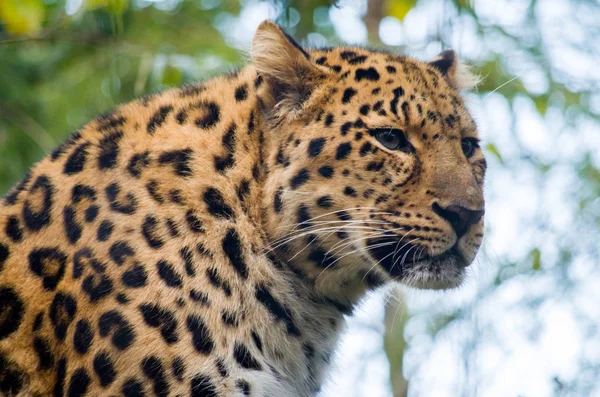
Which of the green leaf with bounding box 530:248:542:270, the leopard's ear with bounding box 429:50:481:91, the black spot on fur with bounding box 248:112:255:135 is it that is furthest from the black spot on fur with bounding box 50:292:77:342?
the green leaf with bounding box 530:248:542:270

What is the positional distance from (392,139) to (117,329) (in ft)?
7.80

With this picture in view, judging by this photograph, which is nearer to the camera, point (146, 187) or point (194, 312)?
point (194, 312)

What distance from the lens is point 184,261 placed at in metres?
5.68

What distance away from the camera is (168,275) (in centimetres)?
557

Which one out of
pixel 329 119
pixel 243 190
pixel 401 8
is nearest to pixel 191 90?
pixel 243 190

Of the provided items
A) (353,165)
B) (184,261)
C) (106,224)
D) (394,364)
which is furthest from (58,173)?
(394,364)

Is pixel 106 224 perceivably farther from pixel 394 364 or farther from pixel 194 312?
pixel 394 364

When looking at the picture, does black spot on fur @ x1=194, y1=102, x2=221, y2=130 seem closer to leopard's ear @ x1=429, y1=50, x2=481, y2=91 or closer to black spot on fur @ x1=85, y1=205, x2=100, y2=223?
black spot on fur @ x1=85, y1=205, x2=100, y2=223

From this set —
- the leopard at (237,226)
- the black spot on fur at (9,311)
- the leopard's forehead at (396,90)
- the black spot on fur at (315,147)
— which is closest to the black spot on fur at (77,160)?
the leopard at (237,226)

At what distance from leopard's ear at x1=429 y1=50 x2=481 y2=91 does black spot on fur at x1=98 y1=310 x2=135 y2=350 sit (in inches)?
136

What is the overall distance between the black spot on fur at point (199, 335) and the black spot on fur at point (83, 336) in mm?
628

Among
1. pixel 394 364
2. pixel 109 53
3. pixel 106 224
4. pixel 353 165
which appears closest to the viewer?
pixel 106 224

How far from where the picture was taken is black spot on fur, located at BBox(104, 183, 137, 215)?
19.1 feet

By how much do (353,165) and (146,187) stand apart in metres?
1.46
